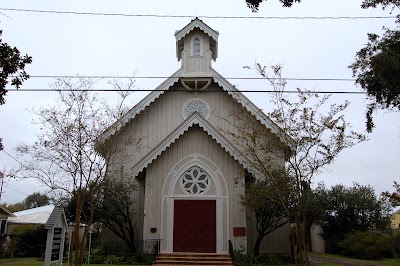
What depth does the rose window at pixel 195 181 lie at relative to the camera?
63.4 feet

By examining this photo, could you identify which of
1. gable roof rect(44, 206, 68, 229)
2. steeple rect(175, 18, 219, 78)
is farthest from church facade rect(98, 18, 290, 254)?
gable roof rect(44, 206, 68, 229)

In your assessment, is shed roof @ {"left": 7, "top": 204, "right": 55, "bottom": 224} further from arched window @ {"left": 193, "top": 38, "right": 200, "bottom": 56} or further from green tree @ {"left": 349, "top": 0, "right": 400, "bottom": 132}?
green tree @ {"left": 349, "top": 0, "right": 400, "bottom": 132}

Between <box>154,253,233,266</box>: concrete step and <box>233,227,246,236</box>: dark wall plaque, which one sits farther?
<box>233,227,246,236</box>: dark wall plaque

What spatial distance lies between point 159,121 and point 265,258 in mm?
10127

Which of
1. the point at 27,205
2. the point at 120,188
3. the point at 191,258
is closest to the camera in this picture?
the point at 191,258

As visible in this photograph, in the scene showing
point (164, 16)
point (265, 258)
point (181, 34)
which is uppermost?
point (181, 34)

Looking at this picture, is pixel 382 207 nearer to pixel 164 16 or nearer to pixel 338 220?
pixel 338 220

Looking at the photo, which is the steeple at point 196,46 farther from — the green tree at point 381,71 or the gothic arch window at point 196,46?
the green tree at point 381,71

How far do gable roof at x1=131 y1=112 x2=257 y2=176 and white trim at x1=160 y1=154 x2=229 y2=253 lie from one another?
1.19m

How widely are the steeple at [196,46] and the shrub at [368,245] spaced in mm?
13893

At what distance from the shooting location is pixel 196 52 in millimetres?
24453

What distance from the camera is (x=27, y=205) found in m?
95.8

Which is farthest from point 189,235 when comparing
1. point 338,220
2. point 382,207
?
point 382,207

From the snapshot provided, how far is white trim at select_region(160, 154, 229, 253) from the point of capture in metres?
18.5
